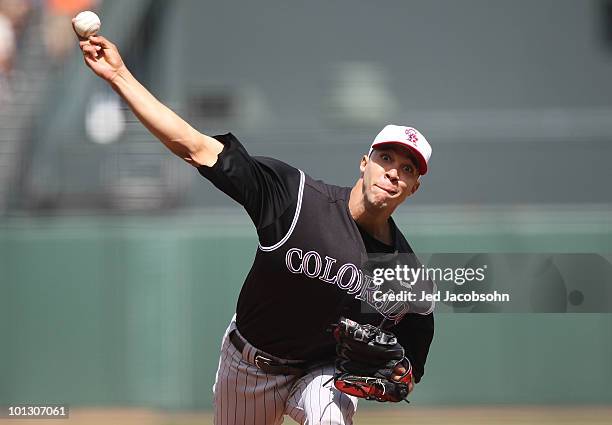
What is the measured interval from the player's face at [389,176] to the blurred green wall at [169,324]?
3561mm

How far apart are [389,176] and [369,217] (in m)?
0.18

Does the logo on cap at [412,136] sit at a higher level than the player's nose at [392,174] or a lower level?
higher

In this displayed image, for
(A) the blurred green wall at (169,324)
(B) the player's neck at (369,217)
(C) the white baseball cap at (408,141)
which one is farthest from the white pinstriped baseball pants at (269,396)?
(A) the blurred green wall at (169,324)

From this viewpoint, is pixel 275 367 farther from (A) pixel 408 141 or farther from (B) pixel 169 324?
(B) pixel 169 324

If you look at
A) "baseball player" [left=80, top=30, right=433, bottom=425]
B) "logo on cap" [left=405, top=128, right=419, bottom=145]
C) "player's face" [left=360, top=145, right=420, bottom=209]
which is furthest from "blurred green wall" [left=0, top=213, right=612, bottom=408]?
"logo on cap" [left=405, top=128, right=419, bottom=145]

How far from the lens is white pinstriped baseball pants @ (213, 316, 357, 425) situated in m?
3.71

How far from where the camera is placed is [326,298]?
3.82 m

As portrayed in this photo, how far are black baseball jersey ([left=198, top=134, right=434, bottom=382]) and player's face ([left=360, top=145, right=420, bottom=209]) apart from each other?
0.16 meters

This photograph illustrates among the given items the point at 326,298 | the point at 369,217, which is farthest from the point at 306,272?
the point at 369,217

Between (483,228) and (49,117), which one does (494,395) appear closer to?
(483,228)

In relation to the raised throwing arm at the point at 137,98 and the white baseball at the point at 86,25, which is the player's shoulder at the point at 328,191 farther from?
the white baseball at the point at 86,25

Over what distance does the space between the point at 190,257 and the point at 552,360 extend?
8.76 ft

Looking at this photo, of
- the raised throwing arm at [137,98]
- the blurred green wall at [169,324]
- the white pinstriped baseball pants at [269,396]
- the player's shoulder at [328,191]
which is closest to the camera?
the raised throwing arm at [137,98]

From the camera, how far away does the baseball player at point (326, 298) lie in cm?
374
